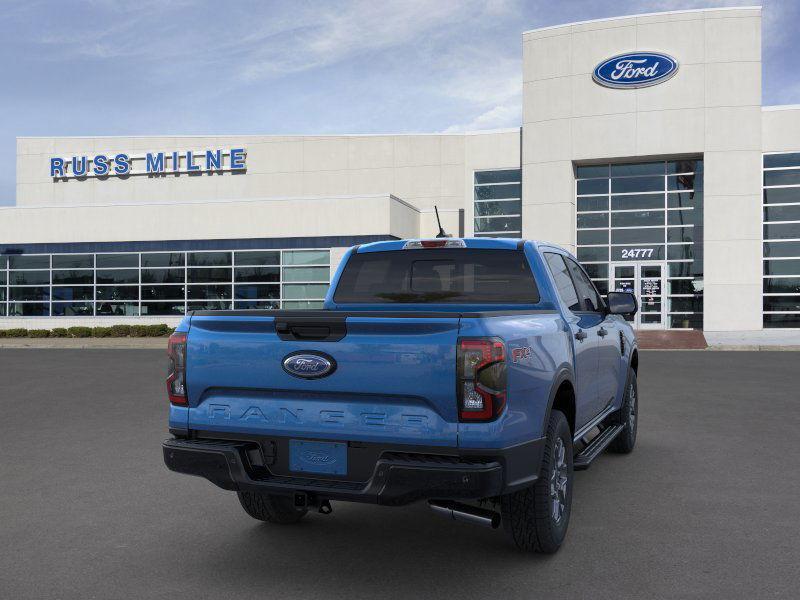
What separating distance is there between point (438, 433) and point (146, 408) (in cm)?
806

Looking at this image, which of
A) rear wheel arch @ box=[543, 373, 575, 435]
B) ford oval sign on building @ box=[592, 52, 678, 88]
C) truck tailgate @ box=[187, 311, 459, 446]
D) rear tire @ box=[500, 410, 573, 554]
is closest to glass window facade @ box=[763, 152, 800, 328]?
ford oval sign on building @ box=[592, 52, 678, 88]

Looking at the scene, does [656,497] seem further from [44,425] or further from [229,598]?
[44,425]

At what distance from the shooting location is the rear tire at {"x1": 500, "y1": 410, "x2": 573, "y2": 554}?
4328mm

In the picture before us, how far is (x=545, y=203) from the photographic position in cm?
3183

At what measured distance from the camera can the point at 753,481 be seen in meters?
6.42

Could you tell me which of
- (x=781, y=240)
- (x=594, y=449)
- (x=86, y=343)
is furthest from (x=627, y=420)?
(x=781, y=240)

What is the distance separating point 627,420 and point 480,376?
4205 mm

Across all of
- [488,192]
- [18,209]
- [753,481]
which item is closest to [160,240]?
[18,209]

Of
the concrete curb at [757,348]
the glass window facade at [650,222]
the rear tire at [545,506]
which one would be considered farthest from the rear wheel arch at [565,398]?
the glass window facade at [650,222]

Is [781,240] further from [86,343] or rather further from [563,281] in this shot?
[563,281]

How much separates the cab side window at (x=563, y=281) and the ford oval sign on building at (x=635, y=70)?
26.4 meters

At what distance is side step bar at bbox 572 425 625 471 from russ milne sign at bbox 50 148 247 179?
112 ft

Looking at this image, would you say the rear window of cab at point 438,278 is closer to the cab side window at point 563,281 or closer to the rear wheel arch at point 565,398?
the cab side window at point 563,281

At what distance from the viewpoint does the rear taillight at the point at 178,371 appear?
14.5 ft
